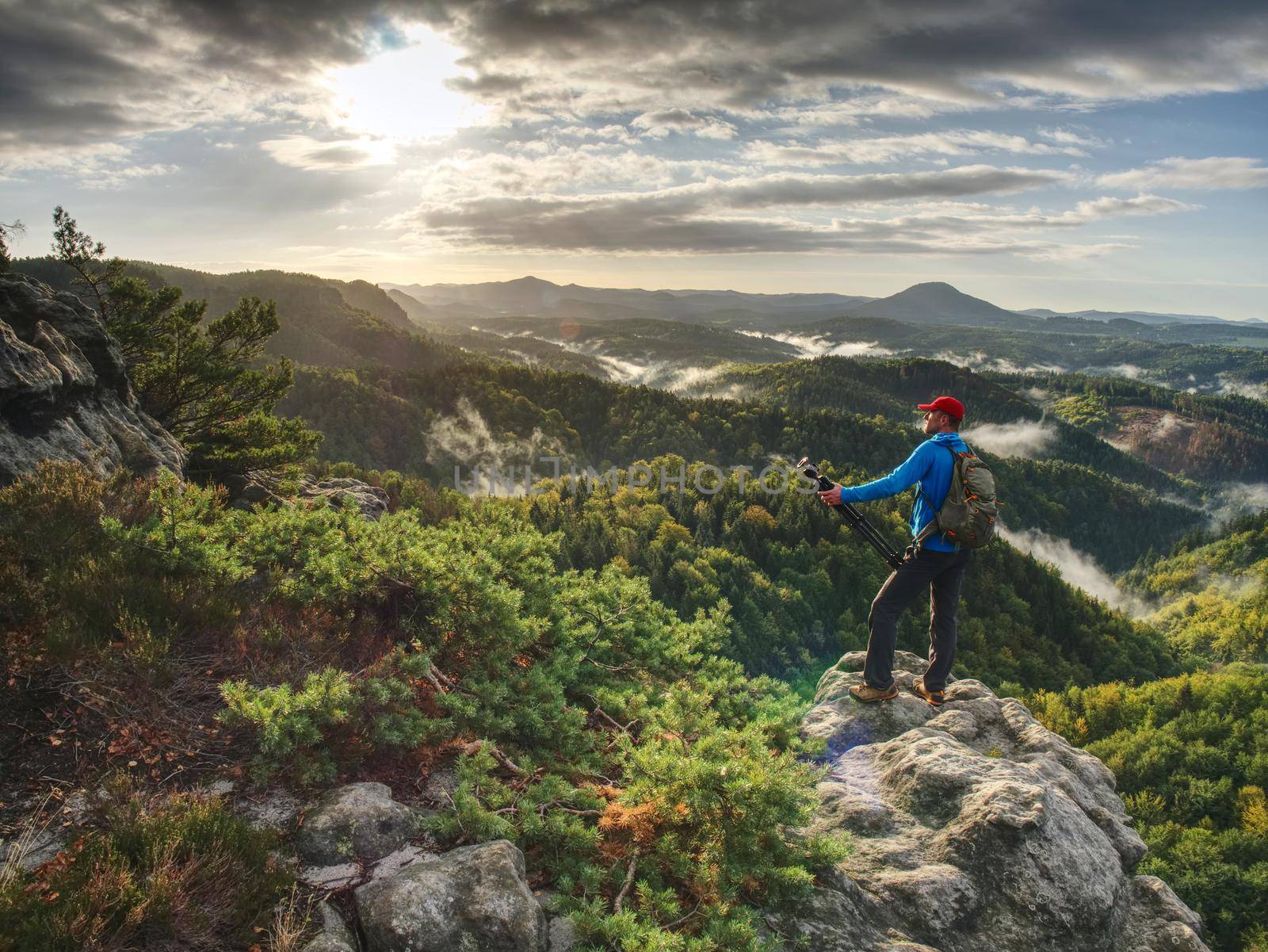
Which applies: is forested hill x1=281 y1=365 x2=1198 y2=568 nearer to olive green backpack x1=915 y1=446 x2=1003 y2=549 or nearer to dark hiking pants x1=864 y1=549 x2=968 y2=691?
dark hiking pants x1=864 y1=549 x2=968 y2=691

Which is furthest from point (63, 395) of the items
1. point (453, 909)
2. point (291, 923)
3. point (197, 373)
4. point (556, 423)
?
point (556, 423)

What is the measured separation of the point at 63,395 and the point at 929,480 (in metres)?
14.7

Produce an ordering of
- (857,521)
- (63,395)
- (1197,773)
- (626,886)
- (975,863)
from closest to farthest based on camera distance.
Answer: (626,886) < (975,863) < (857,521) < (63,395) < (1197,773)

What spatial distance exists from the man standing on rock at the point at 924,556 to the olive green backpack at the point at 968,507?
0.31ft

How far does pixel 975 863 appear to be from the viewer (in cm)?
672

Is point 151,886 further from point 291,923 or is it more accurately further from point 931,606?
point 931,606

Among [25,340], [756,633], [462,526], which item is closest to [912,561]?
[462,526]

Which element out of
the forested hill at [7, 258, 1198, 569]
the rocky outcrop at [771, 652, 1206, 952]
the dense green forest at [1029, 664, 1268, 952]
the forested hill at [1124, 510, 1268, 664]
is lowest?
the forested hill at [1124, 510, 1268, 664]

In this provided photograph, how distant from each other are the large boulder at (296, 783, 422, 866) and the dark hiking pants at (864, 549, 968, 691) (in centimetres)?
616

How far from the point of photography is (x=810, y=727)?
972 cm

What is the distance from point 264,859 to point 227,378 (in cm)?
1926

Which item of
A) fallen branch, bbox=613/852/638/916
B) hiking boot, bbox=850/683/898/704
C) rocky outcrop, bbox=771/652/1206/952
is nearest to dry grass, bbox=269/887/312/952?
fallen branch, bbox=613/852/638/916

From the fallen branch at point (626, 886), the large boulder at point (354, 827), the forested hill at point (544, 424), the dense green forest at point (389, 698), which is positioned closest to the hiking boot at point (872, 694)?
the dense green forest at point (389, 698)

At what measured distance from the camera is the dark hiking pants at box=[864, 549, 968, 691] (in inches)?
350
